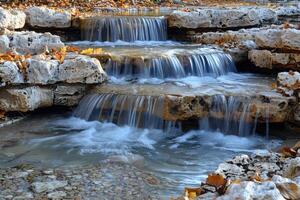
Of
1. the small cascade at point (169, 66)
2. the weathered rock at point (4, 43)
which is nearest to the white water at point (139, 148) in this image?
the small cascade at point (169, 66)

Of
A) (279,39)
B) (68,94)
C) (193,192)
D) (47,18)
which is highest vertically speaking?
(47,18)

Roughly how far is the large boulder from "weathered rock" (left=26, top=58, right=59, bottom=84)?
91cm

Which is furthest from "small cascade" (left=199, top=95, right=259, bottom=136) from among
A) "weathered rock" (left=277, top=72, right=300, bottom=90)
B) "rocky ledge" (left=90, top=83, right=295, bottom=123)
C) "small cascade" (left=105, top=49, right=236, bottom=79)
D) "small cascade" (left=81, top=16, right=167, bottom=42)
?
"small cascade" (left=81, top=16, right=167, bottom=42)

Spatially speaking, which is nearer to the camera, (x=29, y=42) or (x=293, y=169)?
(x=293, y=169)

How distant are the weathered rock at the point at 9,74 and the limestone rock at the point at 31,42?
1206 millimetres

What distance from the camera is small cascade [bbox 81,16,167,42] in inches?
399

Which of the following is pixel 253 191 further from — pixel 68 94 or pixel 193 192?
pixel 68 94

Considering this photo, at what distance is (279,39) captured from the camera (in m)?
8.09

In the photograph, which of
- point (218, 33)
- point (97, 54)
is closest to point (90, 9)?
point (218, 33)

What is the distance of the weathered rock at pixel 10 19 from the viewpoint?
26.2ft

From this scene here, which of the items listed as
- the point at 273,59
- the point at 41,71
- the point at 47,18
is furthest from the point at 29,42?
the point at 273,59

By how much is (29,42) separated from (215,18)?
4493mm

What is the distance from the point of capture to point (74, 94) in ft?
23.3

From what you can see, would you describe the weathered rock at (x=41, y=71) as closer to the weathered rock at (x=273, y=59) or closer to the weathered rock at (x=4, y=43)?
the weathered rock at (x=4, y=43)
